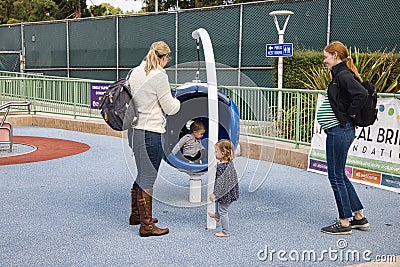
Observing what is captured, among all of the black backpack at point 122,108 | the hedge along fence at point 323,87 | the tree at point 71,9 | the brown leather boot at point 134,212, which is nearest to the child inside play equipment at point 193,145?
the brown leather boot at point 134,212

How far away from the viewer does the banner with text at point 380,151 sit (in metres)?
7.07

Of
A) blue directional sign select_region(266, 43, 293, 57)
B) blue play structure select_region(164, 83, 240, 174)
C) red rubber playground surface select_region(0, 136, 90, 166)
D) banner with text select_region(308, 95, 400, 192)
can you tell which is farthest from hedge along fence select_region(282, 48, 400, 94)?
red rubber playground surface select_region(0, 136, 90, 166)

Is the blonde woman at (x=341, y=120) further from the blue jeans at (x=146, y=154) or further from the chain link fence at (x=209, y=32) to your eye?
the chain link fence at (x=209, y=32)

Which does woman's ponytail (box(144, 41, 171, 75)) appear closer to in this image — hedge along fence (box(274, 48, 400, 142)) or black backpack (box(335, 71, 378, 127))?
black backpack (box(335, 71, 378, 127))

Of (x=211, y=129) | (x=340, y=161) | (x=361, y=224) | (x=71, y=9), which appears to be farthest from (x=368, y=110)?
(x=71, y=9)

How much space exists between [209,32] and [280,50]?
4434 mm

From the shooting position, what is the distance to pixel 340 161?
527cm

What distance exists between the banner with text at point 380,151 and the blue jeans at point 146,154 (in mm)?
3073

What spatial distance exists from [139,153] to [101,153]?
5.28m

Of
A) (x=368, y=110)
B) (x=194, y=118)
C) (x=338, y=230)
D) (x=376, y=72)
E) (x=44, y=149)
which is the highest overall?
(x=376, y=72)

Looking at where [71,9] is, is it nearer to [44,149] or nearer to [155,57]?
[44,149]

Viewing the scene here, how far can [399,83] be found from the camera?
31.6 feet

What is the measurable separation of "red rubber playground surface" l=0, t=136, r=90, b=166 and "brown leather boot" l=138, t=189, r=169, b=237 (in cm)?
469

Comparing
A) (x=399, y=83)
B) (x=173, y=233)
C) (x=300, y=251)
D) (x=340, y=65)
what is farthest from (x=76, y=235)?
→ (x=399, y=83)
